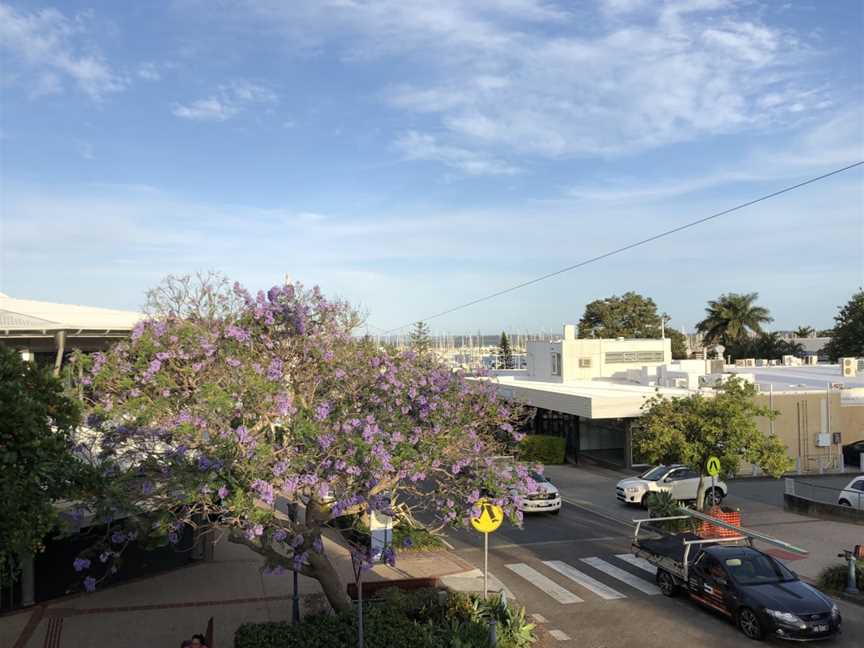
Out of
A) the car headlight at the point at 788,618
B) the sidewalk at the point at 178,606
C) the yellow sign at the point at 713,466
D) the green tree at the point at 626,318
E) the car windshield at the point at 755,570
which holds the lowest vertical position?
the sidewalk at the point at 178,606

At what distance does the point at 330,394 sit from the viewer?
445 inches

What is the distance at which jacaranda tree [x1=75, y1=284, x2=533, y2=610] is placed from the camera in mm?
9234

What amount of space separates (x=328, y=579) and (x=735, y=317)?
63.0 m

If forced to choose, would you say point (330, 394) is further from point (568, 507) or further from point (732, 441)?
point (568, 507)

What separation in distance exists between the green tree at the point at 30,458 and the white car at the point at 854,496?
21.7m

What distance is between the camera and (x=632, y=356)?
4419 centimetres

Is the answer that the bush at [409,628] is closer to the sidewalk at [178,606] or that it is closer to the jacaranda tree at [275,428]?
the jacaranda tree at [275,428]

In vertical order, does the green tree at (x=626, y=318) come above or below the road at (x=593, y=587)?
above

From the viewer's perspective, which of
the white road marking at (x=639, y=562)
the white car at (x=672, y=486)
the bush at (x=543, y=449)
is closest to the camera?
the white road marking at (x=639, y=562)

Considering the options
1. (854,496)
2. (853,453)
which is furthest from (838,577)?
(853,453)

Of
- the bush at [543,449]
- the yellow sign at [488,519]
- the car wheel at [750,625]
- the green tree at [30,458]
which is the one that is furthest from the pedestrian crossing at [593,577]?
the bush at [543,449]

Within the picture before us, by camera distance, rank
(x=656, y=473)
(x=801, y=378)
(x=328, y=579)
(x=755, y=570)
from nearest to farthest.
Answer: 1. (x=328, y=579)
2. (x=755, y=570)
3. (x=656, y=473)
4. (x=801, y=378)

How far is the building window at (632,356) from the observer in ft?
144

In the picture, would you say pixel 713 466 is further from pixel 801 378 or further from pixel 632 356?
pixel 632 356
